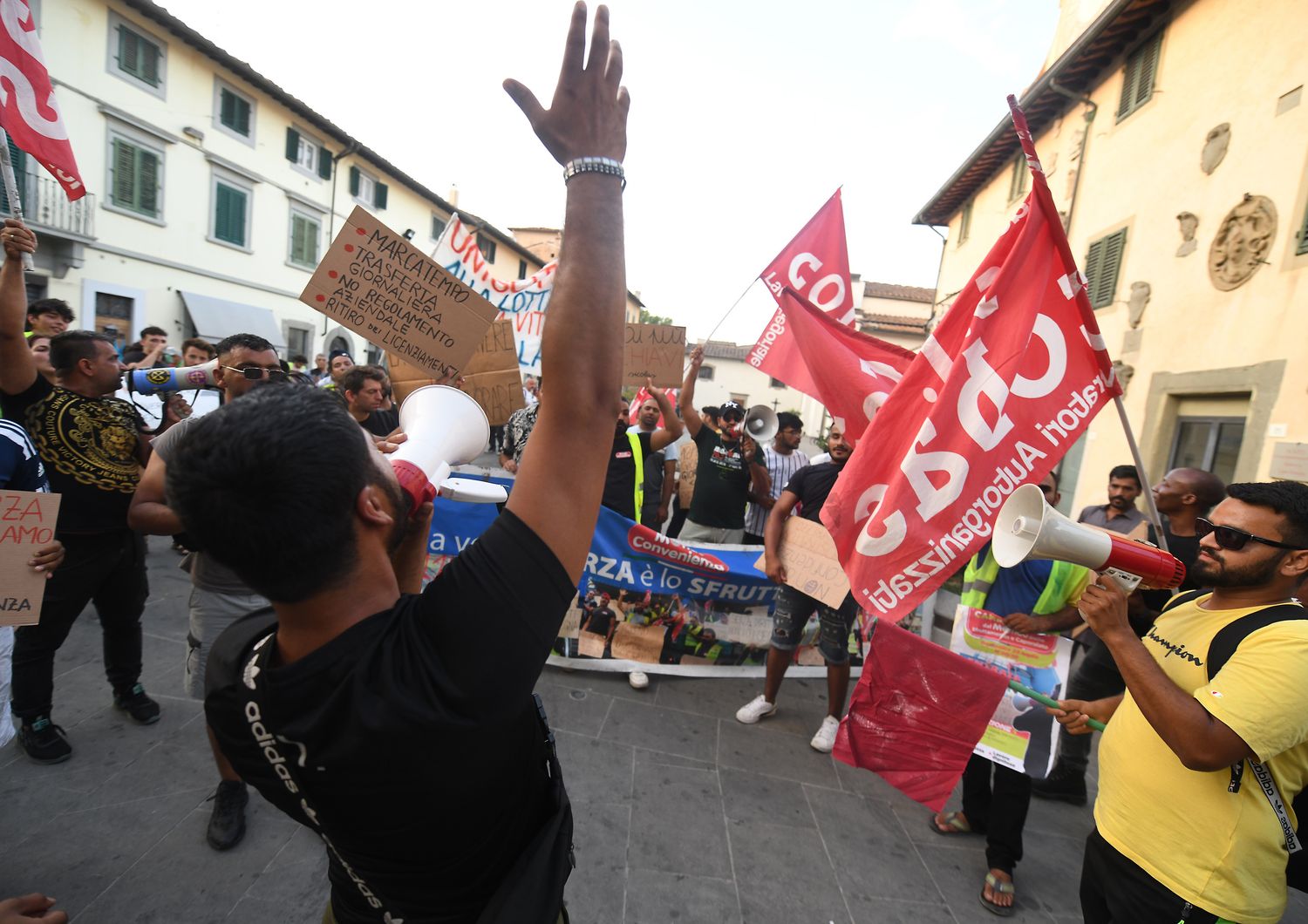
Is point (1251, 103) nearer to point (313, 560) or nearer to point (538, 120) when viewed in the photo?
point (538, 120)

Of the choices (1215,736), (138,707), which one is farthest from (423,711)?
(138,707)

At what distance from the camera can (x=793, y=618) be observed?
4.19m

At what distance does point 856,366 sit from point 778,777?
2.23 metres

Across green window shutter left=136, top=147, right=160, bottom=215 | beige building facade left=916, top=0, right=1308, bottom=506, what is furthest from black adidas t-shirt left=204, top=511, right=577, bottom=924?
green window shutter left=136, top=147, right=160, bottom=215

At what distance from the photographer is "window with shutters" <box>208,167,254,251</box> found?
18.3 m

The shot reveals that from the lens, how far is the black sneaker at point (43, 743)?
3000mm

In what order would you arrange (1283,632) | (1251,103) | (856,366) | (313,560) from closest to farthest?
(313,560), (1283,632), (856,366), (1251,103)

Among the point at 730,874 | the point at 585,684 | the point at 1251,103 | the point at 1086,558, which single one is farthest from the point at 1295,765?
the point at 1251,103

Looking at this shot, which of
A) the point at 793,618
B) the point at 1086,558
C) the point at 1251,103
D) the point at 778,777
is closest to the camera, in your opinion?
the point at 1086,558

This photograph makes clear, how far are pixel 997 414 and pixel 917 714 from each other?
152 cm

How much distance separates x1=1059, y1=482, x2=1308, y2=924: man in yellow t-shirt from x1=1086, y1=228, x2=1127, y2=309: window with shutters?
10397 mm

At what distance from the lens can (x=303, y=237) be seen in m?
21.9

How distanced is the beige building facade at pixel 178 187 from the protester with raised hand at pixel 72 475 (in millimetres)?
15441

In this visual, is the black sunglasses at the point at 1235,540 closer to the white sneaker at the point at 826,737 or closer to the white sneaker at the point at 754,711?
the white sneaker at the point at 826,737
